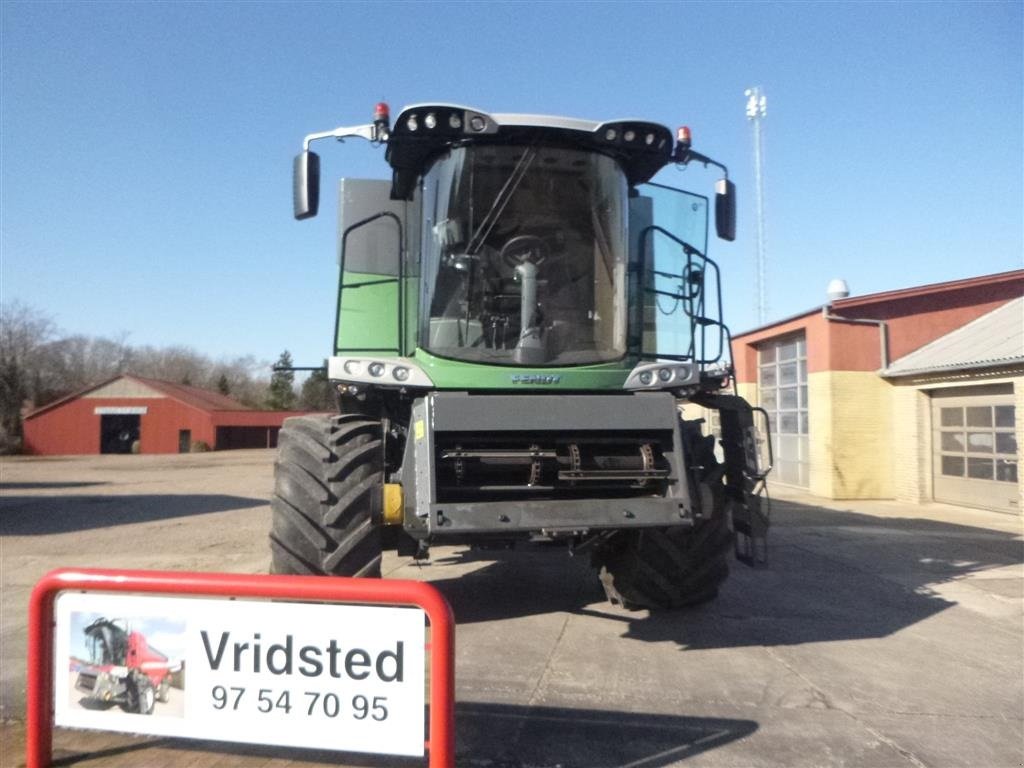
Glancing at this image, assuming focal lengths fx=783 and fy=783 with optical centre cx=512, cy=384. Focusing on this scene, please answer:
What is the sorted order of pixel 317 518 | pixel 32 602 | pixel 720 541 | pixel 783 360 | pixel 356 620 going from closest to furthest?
pixel 356 620, pixel 32 602, pixel 317 518, pixel 720 541, pixel 783 360

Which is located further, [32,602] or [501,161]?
[501,161]

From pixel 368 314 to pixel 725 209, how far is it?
9.41 feet

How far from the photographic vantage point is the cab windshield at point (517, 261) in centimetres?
508

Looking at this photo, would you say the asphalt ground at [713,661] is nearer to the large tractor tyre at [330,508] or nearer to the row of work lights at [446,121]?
the large tractor tyre at [330,508]

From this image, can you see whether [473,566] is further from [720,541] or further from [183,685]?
[183,685]

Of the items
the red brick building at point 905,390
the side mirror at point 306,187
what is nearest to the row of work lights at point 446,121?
the side mirror at point 306,187

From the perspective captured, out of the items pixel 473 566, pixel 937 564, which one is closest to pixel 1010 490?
pixel 937 564

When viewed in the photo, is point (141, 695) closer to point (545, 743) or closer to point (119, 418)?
point (545, 743)

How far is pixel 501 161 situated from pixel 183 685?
354cm

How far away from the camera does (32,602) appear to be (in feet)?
10.9

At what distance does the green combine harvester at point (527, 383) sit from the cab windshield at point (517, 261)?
0.01 m

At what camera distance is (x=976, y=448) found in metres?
14.0

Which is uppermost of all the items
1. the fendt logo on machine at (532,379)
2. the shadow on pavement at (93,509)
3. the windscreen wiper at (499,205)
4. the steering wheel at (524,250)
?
the windscreen wiper at (499,205)

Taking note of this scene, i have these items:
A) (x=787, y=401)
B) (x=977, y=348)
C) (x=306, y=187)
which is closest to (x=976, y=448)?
(x=977, y=348)
